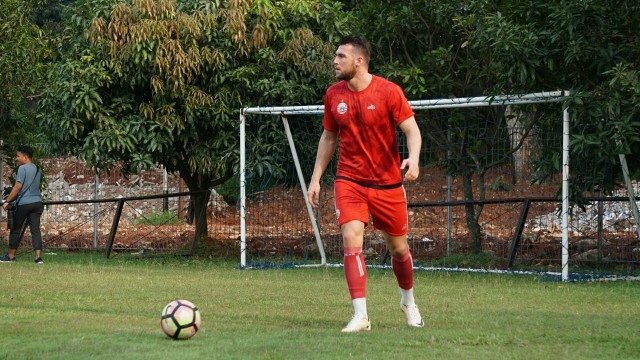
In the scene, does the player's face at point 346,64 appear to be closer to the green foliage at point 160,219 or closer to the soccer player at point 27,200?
the soccer player at point 27,200

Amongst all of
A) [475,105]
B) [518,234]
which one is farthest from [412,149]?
[518,234]

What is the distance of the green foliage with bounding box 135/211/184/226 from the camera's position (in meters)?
24.6

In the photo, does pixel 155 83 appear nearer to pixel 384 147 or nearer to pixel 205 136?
pixel 205 136

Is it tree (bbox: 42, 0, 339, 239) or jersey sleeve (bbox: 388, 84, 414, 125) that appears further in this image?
tree (bbox: 42, 0, 339, 239)

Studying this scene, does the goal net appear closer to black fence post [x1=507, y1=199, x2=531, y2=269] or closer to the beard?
black fence post [x1=507, y1=199, x2=531, y2=269]

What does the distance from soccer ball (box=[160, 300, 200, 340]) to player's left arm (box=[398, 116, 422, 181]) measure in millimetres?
1992

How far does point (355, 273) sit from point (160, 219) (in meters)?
16.9

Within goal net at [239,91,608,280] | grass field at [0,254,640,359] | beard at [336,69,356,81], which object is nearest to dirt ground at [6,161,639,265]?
goal net at [239,91,608,280]

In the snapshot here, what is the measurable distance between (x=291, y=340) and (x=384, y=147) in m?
1.99

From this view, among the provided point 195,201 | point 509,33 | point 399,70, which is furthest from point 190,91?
point 509,33

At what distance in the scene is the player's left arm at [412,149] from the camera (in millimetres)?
8680

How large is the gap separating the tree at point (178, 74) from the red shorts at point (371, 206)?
10.4 metres

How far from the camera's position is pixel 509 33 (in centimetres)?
1450

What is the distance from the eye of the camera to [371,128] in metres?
9.00
